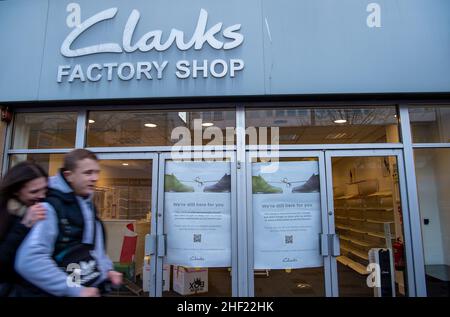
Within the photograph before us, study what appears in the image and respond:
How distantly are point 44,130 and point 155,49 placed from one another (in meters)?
1.99

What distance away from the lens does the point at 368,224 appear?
4.97m

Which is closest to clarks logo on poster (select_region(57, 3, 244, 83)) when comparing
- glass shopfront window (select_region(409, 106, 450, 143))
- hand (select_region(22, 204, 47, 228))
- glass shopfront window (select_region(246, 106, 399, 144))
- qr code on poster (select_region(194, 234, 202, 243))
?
glass shopfront window (select_region(246, 106, 399, 144))

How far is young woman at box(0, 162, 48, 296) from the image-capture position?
1.73 m

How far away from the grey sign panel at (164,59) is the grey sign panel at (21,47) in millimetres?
146

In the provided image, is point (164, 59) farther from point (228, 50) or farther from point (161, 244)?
point (161, 244)

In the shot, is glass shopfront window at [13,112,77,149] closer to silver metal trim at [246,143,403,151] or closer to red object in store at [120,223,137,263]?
red object in store at [120,223,137,263]

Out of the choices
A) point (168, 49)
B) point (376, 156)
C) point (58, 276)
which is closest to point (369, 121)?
point (376, 156)

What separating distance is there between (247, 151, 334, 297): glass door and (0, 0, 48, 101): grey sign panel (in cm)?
311

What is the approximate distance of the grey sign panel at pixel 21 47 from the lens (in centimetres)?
454

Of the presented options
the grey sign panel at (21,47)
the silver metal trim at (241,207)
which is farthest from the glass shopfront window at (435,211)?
the grey sign panel at (21,47)

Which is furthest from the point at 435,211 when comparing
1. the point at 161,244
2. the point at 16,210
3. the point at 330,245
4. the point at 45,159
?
the point at 45,159

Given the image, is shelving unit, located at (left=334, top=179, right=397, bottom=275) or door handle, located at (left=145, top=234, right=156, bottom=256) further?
shelving unit, located at (left=334, top=179, right=397, bottom=275)

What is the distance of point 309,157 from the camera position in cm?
449
